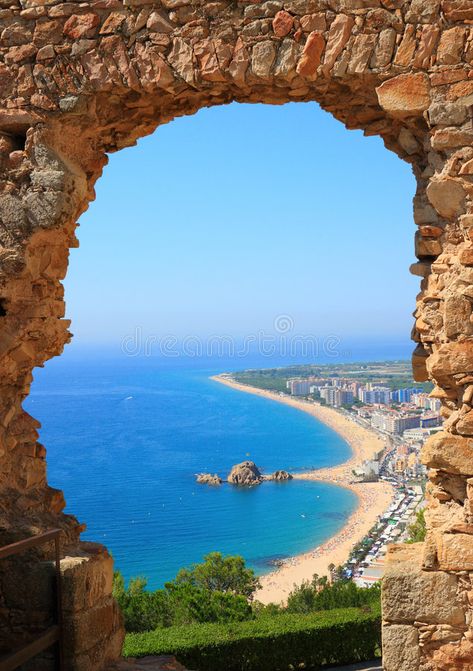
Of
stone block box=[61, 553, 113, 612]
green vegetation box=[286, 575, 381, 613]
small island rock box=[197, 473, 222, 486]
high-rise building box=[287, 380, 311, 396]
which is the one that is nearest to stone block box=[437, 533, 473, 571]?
stone block box=[61, 553, 113, 612]

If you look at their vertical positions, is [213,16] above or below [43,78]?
above

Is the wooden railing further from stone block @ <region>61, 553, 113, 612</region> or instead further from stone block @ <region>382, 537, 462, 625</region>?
stone block @ <region>382, 537, 462, 625</region>

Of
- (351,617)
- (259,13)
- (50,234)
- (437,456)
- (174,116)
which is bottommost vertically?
(351,617)

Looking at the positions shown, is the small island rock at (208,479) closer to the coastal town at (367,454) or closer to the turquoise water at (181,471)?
the turquoise water at (181,471)

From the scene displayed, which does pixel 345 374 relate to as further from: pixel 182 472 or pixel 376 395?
pixel 182 472

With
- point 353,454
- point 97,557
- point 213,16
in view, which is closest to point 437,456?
point 97,557

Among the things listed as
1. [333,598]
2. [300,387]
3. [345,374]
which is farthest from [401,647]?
[345,374]

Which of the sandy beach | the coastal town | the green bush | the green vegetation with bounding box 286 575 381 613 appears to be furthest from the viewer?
the coastal town

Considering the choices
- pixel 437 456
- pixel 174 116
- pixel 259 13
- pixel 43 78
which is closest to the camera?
pixel 437 456

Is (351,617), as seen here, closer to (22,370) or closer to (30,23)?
(22,370)
